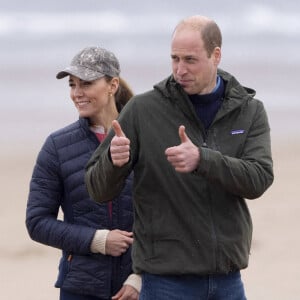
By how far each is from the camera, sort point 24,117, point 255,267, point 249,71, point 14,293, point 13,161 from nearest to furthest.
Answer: point 14,293
point 255,267
point 13,161
point 24,117
point 249,71

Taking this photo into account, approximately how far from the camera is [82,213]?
4.77 m

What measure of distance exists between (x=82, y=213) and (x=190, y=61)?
2.74ft

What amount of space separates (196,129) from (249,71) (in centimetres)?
1352

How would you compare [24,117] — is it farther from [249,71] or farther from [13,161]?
[249,71]

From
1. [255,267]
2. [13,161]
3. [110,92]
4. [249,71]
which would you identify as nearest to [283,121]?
[249,71]

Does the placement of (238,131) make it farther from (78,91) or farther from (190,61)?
(78,91)

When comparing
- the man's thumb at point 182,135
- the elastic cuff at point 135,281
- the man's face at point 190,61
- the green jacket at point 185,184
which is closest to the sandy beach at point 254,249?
the elastic cuff at point 135,281

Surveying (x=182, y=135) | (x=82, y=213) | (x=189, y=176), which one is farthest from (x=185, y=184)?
(x=82, y=213)

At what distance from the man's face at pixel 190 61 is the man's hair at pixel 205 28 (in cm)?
2

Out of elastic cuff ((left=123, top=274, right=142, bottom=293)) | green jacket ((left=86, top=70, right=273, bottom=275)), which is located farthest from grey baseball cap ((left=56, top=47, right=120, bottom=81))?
elastic cuff ((left=123, top=274, right=142, bottom=293))

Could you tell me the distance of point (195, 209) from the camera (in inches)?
165

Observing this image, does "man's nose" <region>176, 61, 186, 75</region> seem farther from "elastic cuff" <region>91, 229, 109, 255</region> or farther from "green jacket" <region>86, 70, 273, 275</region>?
"elastic cuff" <region>91, 229, 109, 255</region>

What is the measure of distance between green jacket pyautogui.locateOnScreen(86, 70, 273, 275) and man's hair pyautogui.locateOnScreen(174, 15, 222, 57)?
18 centimetres

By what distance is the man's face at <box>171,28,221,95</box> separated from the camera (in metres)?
4.26
